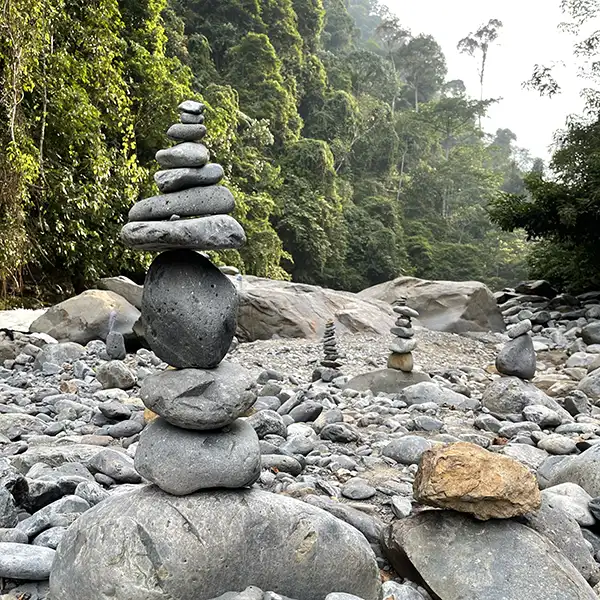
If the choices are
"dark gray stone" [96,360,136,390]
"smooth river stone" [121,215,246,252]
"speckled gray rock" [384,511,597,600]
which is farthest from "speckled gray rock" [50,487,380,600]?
"dark gray stone" [96,360,136,390]

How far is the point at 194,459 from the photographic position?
2.59 m

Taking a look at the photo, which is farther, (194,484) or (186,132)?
(186,132)

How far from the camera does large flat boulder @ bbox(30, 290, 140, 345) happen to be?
9.73 metres

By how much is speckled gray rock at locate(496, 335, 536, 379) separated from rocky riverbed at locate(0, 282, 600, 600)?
14.3 inches

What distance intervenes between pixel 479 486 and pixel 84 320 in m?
8.38

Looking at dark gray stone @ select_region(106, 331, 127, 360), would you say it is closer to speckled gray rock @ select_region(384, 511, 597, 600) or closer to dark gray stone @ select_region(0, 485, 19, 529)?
dark gray stone @ select_region(0, 485, 19, 529)

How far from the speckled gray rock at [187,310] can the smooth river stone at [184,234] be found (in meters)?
0.10

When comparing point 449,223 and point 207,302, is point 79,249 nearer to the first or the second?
point 207,302

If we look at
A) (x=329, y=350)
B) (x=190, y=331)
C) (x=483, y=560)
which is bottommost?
(x=329, y=350)

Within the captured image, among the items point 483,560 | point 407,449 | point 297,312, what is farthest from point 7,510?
point 297,312

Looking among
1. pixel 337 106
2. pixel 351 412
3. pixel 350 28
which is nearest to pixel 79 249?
pixel 351 412

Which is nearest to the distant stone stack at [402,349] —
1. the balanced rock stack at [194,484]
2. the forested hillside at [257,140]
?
the balanced rock stack at [194,484]

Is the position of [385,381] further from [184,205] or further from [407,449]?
[184,205]

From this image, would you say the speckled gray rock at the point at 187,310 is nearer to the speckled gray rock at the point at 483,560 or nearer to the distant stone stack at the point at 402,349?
the speckled gray rock at the point at 483,560
